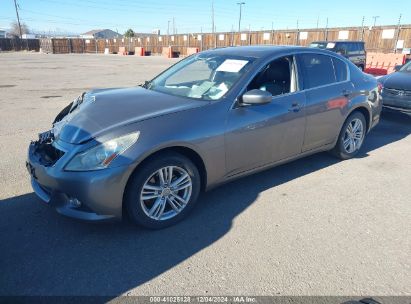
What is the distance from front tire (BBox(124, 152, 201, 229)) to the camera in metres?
2.99

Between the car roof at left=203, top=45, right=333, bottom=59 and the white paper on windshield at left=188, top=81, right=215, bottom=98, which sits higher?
the car roof at left=203, top=45, right=333, bottom=59

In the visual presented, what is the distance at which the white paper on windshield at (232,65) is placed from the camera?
12.5 ft

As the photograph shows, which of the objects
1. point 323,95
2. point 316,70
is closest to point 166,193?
point 323,95


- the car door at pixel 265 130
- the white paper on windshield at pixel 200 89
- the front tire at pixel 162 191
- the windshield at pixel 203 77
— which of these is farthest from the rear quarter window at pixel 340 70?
the front tire at pixel 162 191

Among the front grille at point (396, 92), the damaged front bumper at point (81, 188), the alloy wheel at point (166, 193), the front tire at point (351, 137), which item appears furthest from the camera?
the front grille at point (396, 92)

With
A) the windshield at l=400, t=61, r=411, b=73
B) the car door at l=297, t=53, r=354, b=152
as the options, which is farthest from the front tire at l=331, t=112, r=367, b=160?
the windshield at l=400, t=61, r=411, b=73

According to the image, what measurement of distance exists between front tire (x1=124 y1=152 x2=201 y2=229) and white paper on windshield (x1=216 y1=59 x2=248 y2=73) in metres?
1.26

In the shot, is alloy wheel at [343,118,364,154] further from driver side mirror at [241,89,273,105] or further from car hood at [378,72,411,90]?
car hood at [378,72,411,90]

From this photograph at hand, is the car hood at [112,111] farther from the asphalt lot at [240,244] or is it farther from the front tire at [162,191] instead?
the asphalt lot at [240,244]

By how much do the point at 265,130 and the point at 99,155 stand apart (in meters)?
1.81

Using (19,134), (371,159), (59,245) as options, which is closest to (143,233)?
(59,245)

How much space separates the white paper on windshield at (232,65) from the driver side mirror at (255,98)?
43 cm

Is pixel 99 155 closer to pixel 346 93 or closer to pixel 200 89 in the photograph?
pixel 200 89

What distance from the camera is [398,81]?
292 inches
